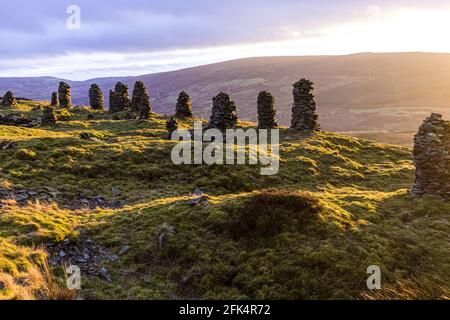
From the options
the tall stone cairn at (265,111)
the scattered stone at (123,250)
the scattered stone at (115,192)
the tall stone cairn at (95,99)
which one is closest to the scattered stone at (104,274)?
the scattered stone at (123,250)

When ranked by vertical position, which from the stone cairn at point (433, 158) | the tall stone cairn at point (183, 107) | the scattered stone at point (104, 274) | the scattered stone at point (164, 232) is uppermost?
the tall stone cairn at point (183, 107)

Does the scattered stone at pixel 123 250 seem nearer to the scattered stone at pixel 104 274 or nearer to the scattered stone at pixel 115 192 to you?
the scattered stone at pixel 104 274

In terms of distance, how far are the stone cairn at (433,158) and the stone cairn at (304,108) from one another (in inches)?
1665

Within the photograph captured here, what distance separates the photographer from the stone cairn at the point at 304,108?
7712cm

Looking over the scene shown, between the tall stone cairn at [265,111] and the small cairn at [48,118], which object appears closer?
the small cairn at [48,118]

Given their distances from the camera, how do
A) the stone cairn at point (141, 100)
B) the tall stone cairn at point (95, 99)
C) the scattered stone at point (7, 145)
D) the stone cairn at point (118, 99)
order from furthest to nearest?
the tall stone cairn at point (95, 99), the stone cairn at point (118, 99), the stone cairn at point (141, 100), the scattered stone at point (7, 145)

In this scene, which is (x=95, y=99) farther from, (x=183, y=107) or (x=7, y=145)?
(x=7, y=145)

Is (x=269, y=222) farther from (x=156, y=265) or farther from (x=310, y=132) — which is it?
(x=310, y=132)

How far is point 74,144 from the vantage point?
1914 inches

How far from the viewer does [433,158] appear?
33.8 meters

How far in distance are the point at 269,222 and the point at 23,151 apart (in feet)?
103

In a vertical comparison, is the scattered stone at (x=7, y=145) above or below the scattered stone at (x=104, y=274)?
above

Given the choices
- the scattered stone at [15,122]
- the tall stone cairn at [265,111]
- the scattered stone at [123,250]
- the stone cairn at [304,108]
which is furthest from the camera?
the tall stone cairn at [265,111]
